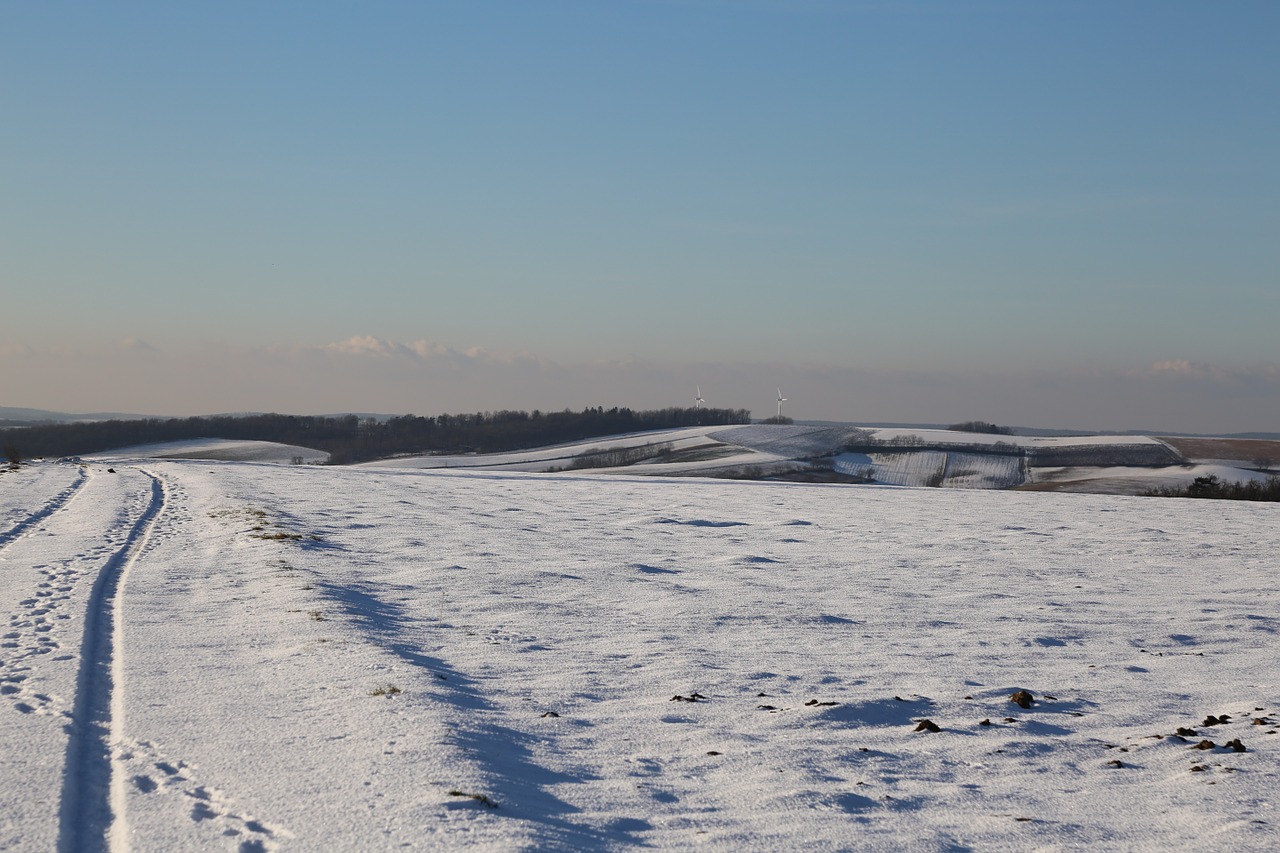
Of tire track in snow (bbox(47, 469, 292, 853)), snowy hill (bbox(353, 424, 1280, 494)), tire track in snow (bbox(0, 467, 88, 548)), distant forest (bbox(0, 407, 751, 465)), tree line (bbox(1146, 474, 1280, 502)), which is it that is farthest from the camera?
distant forest (bbox(0, 407, 751, 465))

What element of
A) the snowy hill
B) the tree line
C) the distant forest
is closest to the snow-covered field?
the tree line

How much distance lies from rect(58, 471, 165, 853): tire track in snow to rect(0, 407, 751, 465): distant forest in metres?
101

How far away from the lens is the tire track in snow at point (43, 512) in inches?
754

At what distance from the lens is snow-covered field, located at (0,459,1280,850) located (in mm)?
6004

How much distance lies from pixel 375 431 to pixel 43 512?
116067mm

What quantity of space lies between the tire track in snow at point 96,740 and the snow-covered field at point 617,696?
31mm

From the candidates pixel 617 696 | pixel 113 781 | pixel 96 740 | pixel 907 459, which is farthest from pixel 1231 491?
pixel 113 781

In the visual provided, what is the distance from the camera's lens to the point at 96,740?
23.0 ft

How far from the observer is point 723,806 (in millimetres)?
6305

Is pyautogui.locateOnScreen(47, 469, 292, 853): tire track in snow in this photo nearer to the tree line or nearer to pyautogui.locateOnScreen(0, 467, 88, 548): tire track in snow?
pyautogui.locateOnScreen(0, 467, 88, 548): tire track in snow

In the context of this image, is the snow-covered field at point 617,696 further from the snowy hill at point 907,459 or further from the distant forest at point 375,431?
the distant forest at point 375,431

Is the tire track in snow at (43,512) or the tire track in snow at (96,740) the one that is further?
the tire track in snow at (43,512)

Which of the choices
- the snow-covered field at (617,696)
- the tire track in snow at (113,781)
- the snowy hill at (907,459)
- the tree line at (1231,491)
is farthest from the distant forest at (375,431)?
the tire track in snow at (113,781)

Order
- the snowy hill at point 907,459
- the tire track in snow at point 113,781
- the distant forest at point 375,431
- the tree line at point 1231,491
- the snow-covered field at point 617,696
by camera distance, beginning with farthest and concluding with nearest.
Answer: the distant forest at point 375,431, the snowy hill at point 907,459, the tree line at point 1231,491, the snow-covered field at point 617,696, the tire track in snow at point 113,781
